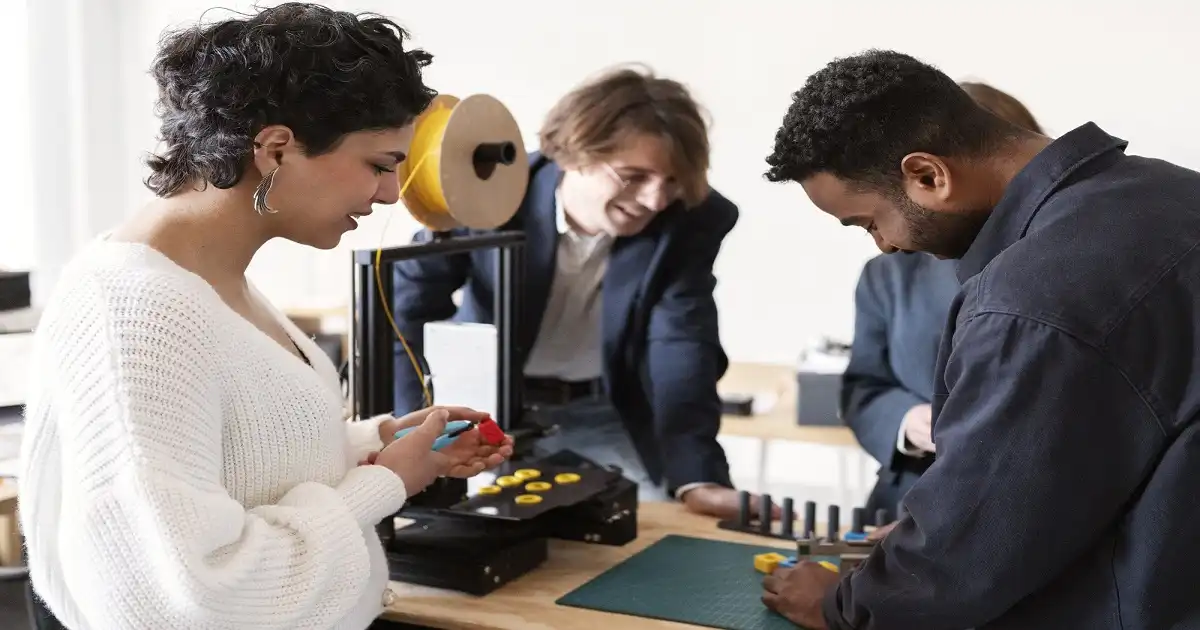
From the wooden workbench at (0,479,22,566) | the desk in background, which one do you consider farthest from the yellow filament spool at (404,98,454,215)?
the desk in background

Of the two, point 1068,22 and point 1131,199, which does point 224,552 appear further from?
point 1068,22

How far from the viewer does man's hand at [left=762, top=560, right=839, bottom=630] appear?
5.04 feet

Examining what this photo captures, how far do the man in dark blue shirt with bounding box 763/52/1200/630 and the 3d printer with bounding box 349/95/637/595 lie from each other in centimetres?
57

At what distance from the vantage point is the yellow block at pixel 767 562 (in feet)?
5.72

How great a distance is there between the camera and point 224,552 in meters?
1.13

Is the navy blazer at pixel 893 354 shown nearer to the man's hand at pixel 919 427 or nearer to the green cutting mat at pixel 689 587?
the man's hand at pixel 919 427

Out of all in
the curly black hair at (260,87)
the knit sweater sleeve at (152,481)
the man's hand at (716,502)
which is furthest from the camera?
the man's hand at (716,502)

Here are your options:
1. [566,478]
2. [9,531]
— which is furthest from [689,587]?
[9,531]

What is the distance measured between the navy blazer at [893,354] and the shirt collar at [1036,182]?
94 centimetres

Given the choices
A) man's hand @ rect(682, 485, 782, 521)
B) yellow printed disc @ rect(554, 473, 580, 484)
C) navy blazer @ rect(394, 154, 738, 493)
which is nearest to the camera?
yellow printed disc @ rect(554, 473, 580, 484)

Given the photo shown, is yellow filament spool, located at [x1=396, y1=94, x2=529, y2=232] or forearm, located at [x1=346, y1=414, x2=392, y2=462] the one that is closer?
forearm, located at [x1=346, y1=414, x2=392, y2=462]

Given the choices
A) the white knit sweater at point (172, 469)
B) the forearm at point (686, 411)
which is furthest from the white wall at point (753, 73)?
the white knit sweater at point (172, 469)

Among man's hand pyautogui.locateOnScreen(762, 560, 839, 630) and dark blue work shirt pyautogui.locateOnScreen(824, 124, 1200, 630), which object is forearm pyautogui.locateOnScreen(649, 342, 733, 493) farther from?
dark blue work shirt pyautogui.locateOnScreen(824, 124, 1200, 630)

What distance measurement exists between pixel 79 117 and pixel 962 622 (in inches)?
135
